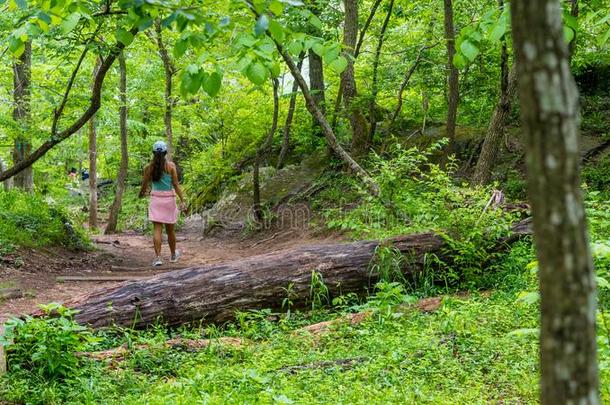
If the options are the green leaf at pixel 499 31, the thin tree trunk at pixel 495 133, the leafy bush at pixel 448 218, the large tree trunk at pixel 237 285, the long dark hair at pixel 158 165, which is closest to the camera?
the green leaf at pixel 499 31

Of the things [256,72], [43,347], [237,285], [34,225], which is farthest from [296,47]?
[34,225]

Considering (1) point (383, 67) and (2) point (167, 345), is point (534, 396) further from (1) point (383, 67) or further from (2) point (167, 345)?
(1) point (383, 67)

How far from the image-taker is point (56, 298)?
738 centimetres

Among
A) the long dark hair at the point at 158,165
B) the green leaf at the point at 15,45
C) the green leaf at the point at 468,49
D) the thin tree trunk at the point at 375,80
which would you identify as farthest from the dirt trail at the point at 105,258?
the green leaf at the point at 468,49

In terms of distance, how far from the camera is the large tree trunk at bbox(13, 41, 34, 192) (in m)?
12.1

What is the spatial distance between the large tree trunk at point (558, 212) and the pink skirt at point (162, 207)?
8.84 metres

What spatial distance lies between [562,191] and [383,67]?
13.1 m

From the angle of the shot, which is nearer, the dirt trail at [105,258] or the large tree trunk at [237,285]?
the large tree trunk at [237,285]

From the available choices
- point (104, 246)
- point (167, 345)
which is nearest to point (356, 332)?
point (167, 345)

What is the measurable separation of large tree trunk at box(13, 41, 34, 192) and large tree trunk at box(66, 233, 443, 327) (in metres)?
7.15

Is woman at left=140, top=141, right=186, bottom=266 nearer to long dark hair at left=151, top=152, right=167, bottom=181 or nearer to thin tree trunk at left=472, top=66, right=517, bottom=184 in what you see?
long dark hair at left=151, top=152, right=167, bottom=181

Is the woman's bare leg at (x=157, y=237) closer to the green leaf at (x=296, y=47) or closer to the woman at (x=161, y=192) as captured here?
the woman at (x=161, y=192)

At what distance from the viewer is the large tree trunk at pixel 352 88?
11781 millimetres

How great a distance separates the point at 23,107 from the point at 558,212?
1349cm
